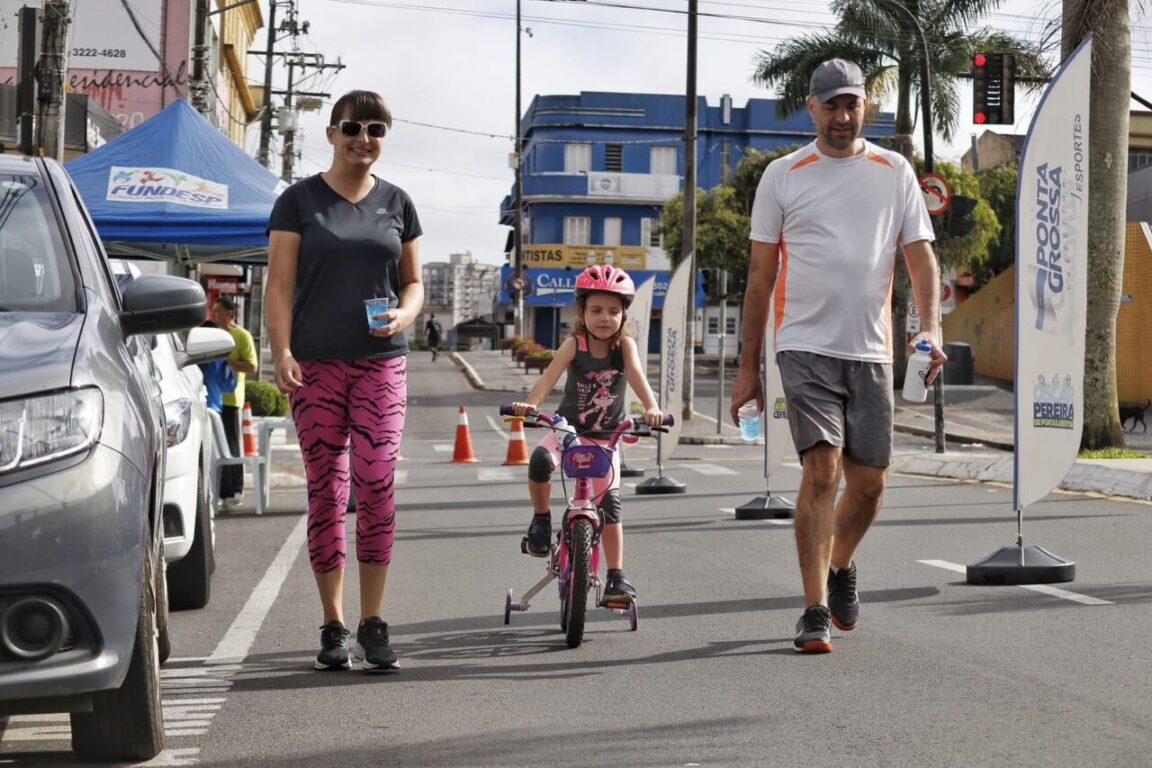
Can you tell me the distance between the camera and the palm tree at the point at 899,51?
134 feet

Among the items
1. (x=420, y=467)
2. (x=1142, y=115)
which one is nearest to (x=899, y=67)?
(x=1142, y=115)

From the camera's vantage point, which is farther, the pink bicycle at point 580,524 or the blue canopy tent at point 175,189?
the blue canopy tent at point 175,189

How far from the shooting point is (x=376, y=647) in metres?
6.34

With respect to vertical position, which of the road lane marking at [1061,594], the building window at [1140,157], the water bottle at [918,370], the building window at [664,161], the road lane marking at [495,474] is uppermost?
the building window at [664,161]

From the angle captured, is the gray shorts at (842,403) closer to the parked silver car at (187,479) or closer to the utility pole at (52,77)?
the parked silver car at (187,479)

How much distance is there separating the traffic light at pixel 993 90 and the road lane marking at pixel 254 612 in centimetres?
1377

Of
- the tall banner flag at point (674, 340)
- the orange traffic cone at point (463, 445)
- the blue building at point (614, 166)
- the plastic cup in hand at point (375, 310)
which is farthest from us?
the blue building at point (614, 166)

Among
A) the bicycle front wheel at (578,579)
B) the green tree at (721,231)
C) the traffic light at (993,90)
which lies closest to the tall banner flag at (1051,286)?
the bicycle front wheel at (578,579)

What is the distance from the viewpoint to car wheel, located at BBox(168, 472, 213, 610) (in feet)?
27.0

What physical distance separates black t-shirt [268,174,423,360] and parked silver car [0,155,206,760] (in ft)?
4.99

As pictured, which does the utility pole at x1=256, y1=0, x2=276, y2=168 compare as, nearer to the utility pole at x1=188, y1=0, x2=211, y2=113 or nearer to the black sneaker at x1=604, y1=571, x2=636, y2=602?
the utility pole at x1=188, y1=0, x2=211, y2=113

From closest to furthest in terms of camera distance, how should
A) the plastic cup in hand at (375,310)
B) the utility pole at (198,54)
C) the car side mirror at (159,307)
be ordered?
the car side mirror at (159,307) < the plastic cup in hand at (375,310) < the utility pole at (198,54)

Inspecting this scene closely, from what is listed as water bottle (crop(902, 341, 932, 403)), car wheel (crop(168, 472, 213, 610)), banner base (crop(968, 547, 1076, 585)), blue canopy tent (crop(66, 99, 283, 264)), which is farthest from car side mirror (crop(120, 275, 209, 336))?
blue canopy tent (crop(66, 99, 283, 264))

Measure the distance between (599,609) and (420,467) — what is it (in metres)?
14.7
